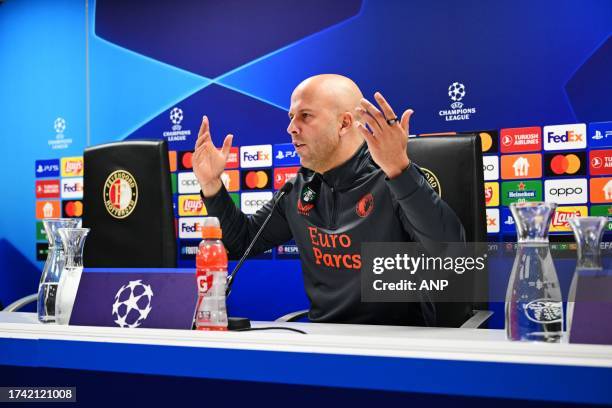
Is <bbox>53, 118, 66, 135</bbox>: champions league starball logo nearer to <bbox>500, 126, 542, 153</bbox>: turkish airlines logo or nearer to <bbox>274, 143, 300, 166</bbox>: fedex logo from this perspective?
<bbox>274, 143, 300, 166</bbox>: fedex logo

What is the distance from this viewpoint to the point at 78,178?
384 centimetres

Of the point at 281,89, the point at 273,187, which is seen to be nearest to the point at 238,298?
the point at 273,187

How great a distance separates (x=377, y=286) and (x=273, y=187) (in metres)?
1.54

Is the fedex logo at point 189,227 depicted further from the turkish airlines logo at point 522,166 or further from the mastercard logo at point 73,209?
the turkish airlines logo at point 522,166

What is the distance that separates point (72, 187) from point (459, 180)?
259cm

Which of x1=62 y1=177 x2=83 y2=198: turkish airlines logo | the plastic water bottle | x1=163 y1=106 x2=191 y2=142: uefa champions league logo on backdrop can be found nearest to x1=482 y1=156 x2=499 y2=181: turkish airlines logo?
x1=163 y1=106 x2=191 y2=142: uefa champions league logo on backdrop

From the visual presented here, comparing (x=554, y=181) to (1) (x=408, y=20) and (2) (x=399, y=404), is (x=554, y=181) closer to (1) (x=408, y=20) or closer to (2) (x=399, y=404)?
(1) (x=408, y=20)

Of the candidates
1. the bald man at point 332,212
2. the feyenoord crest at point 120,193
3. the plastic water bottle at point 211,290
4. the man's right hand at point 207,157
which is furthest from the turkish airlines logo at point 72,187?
the plastic water bottle at point 211,290

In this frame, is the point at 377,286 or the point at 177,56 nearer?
the point at 377,286

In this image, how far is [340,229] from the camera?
1999mm

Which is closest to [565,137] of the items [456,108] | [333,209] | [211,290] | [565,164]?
[565,164]

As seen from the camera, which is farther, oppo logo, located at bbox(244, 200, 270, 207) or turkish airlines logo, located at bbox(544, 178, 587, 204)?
oppo logo, located at bbox(244, 200, 270, 207)

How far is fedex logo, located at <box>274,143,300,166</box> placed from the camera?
332cm

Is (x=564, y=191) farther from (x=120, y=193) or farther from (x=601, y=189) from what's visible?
(x=120, y=193)
